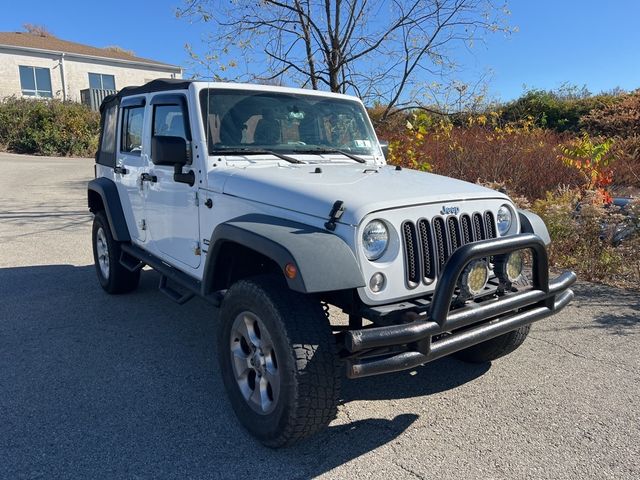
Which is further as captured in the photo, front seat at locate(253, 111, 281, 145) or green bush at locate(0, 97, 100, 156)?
green bush at locate(0, 97, 100, 156)

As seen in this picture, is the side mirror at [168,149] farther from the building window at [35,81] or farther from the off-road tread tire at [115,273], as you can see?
the building window at [35,81]

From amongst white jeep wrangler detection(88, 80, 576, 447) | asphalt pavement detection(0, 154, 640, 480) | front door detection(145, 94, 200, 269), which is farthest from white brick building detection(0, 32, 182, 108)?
white jeep wrangler detection(88, 80, 576, 447)

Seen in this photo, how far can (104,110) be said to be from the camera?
225 inches

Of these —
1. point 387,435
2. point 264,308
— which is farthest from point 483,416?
point 264,308

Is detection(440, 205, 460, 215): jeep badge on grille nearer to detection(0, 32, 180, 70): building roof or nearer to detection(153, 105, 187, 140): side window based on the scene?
detection(153, 105, 187, 140): side window

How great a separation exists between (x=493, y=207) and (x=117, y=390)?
2661 millimetres

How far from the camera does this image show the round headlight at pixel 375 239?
2633 millimetres

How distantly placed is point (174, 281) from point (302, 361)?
6.09ft

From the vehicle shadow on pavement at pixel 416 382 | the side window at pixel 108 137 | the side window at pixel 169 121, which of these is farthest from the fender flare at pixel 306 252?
the side window at pixel 108 137

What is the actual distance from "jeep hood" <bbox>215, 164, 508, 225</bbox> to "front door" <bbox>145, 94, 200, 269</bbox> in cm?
53

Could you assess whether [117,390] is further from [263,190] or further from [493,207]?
[493,207]

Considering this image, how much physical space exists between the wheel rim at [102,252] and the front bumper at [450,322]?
368 cm

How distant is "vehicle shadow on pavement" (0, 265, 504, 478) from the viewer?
2.62 metres

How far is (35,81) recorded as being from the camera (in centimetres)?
2981
